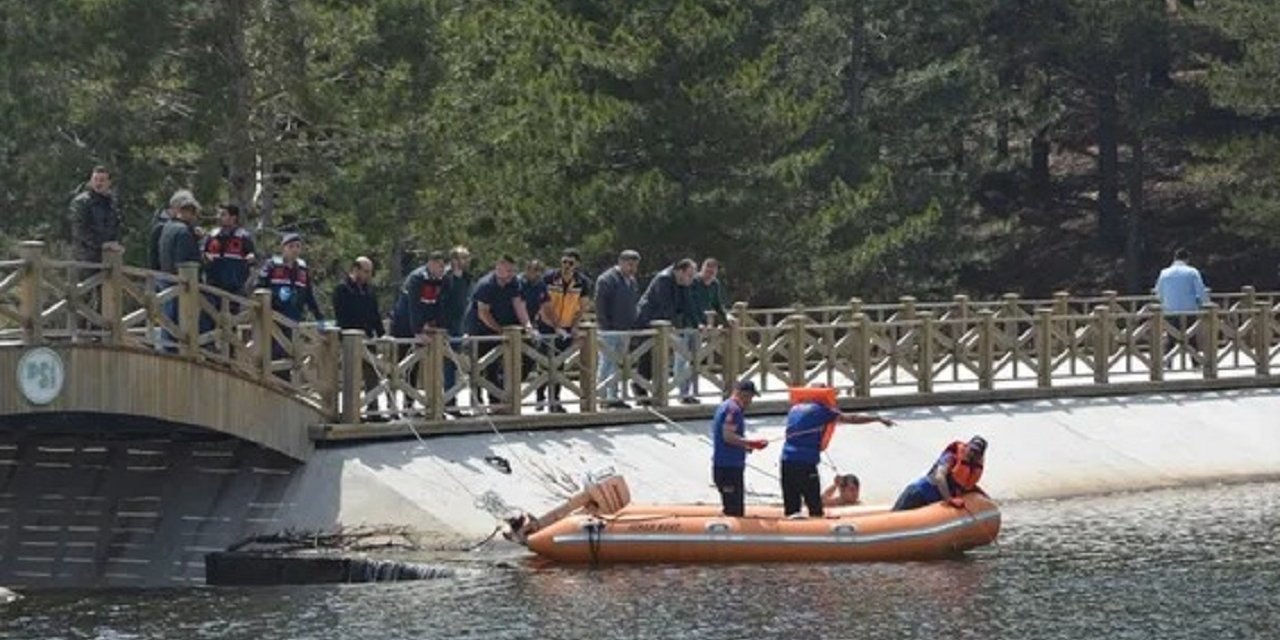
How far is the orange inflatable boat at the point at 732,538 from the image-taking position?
29.3 metres

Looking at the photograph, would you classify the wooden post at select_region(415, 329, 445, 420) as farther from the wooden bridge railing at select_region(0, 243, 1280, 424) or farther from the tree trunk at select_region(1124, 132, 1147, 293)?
the tree trunk at select_region(1124, 132, 1147, 293)

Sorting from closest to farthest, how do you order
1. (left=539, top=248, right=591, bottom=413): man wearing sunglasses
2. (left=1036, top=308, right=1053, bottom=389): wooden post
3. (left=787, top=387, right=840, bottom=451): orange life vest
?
1. (left=787, top=387, right=840, bottom=451): orange life vest
2. (left=539, top=248, right=591, bottom=413): man wearing sunglasses
3. (left=1036, top=308, right=1053, bottom=389): wooden post

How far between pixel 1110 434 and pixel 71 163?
16910mm

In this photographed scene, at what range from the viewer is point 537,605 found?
26.6 m

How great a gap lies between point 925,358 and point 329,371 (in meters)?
9.16

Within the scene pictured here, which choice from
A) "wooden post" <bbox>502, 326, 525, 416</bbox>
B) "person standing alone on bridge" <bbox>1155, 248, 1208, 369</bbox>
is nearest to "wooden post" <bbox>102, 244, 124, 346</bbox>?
"wooden post" <bbox>502, 326, 525, 416</bbox>

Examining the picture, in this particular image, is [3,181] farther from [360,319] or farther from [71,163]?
[360,319]

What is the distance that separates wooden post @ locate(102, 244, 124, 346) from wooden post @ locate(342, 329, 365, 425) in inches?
115

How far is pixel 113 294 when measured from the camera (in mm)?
29109

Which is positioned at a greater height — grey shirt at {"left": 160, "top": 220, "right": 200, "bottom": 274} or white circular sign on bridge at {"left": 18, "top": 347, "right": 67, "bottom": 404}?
grey shirt at {"left": 160, "top": 220, "right": 200, "bottom": 274}

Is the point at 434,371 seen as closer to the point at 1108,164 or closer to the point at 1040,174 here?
the point at 1108,164

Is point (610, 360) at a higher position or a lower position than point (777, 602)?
higher

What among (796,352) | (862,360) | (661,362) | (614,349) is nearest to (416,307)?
(614,349)

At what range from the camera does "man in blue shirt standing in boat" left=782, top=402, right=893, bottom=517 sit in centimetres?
3006
